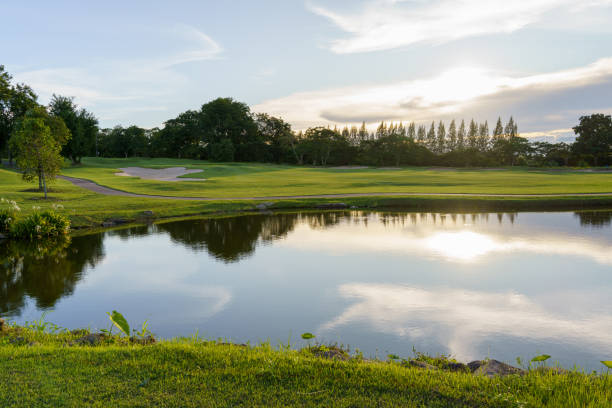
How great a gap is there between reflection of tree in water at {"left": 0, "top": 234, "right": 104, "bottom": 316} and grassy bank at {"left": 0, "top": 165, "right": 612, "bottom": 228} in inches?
207

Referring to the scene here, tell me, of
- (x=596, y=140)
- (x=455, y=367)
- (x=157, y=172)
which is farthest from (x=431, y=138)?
(x=455, y=367)

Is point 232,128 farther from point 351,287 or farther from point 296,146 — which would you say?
point 351,287

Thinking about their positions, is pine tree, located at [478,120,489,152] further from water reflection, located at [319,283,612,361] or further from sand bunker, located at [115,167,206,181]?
water reflection, located at [319,283,612,361]

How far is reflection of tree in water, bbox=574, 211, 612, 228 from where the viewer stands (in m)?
18.4

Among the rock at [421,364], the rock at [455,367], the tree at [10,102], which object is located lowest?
the rock at [455,367]

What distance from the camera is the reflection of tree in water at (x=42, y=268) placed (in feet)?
30.5

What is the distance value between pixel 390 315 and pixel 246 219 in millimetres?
14190

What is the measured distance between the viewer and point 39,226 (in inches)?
619

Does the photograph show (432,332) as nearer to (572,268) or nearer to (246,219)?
(572,268)

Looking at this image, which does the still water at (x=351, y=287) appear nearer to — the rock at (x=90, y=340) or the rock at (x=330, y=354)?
the rock at (x=330, y=354)

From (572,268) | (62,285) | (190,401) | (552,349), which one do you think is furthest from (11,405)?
(572,268)

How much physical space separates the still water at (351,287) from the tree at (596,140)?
6919 centimetres

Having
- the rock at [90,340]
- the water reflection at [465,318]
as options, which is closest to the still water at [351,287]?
the water reflection at [465,318]

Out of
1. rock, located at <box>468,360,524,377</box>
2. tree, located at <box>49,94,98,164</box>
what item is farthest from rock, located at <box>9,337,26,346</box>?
tree, located at <box>49,94,98,164</box>
